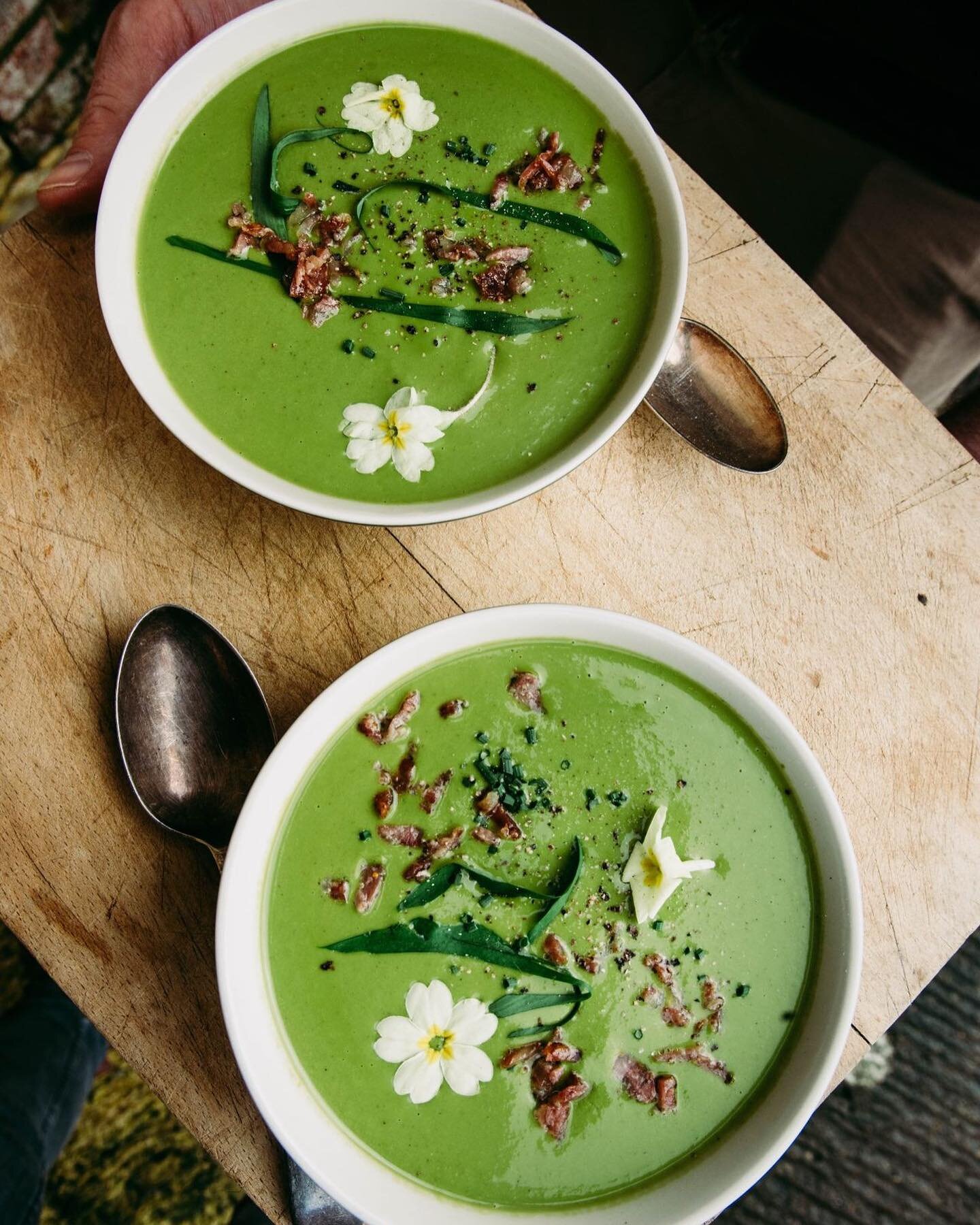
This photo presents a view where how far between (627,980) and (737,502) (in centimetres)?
87

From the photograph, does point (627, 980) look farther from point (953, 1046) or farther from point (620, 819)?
point (953, 1046)

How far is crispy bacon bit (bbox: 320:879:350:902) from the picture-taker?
1526 millimetres

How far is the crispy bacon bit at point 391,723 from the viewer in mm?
1545

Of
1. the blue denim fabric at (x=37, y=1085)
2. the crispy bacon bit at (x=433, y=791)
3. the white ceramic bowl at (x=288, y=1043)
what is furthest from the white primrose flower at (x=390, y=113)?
the blue denim fabric at (x=37, y=1085)

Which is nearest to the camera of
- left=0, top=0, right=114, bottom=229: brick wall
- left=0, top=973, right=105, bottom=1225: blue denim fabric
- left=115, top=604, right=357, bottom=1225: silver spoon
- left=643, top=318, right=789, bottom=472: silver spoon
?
left=115, top=604, right=357, bottom=1225: silver spoon

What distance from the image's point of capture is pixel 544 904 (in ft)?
5.03

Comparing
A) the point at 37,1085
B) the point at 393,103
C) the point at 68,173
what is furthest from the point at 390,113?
the point at 37,1085

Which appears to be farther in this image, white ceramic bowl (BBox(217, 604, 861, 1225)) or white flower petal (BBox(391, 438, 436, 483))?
white flower petal (BBox(391, 438, 436, 483))

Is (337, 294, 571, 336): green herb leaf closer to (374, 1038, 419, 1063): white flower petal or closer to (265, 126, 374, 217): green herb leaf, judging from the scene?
(265, 126, 374, 217): green herb leaf

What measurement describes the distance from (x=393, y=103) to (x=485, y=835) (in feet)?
3.92

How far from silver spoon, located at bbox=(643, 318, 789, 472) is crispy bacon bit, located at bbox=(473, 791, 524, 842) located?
2.49 feet

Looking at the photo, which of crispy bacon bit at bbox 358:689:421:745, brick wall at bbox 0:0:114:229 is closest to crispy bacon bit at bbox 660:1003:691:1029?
crispy bacon bit at bbox 358:689:421:745

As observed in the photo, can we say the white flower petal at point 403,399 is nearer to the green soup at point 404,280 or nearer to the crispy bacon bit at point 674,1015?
the green soup at point 404,280

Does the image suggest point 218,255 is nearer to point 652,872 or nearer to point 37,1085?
point 652,872
